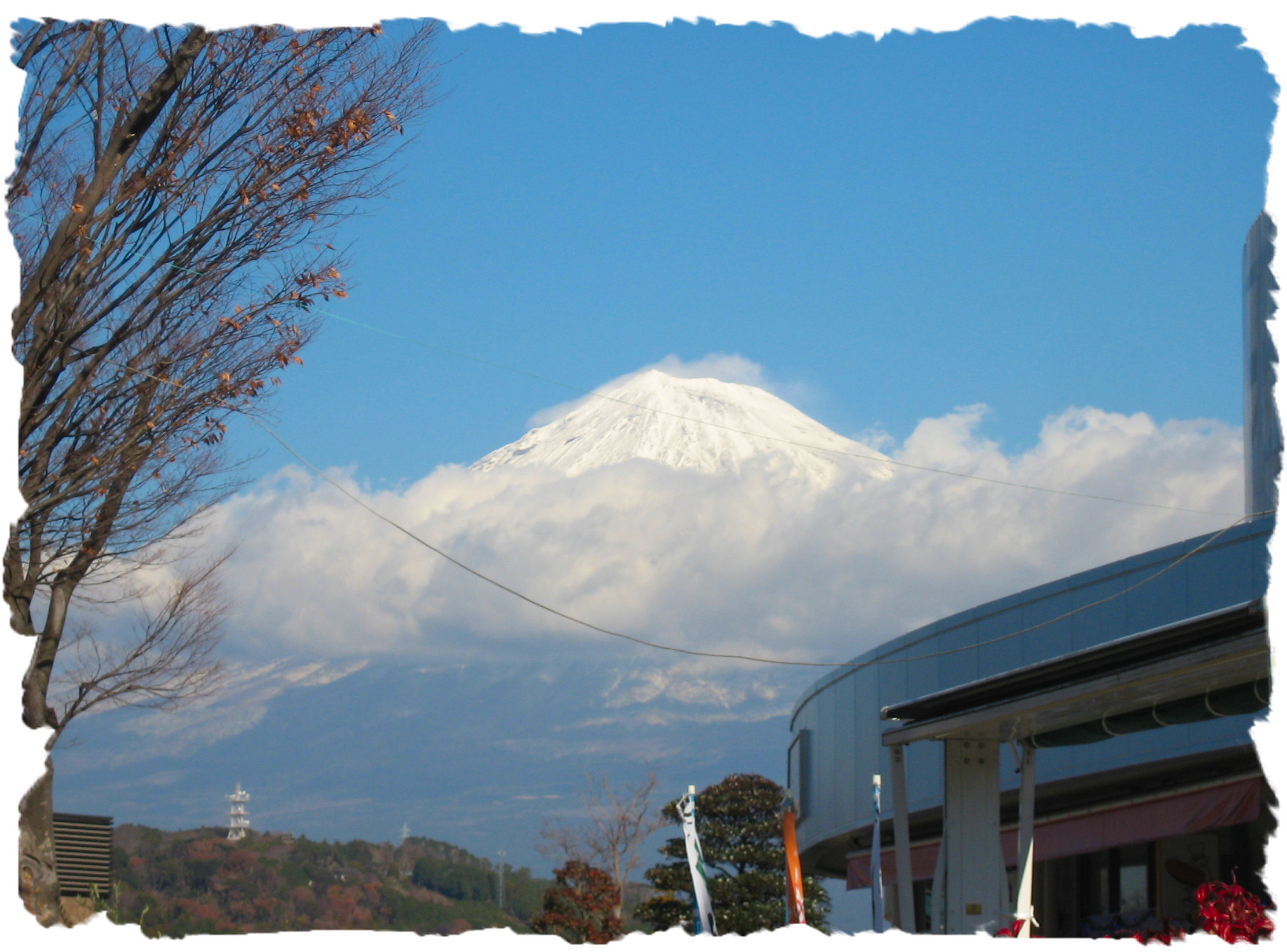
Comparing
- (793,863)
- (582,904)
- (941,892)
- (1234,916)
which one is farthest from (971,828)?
(582,904)

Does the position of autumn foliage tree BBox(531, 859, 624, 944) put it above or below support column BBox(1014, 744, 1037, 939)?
below

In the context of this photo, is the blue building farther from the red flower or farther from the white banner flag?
the white banner flag

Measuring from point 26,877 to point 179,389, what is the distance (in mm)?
3152

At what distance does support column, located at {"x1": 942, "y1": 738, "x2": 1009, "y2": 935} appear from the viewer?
902 centimetres

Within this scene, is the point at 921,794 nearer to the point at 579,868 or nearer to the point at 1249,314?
the point at 579,868

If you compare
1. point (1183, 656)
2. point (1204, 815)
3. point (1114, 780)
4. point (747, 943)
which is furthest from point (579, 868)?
point (747, 943)

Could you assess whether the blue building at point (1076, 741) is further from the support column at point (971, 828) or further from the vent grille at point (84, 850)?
the vent grille at point (84, 850)

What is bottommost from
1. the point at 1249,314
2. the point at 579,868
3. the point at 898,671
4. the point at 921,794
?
the point at 579,868

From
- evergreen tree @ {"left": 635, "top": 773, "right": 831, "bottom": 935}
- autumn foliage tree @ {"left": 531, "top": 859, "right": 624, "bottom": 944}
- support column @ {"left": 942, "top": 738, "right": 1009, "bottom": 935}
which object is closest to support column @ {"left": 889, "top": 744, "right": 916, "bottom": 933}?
support column @ {"left": 942, "top": 738, "right": 1009, "bottom": 935}

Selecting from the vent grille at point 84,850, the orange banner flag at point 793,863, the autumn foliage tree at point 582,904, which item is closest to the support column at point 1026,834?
the orange banner flag at point 793,863

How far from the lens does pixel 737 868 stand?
1109 inches

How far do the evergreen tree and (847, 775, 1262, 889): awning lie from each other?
6625mm

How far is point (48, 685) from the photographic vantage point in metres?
7.91

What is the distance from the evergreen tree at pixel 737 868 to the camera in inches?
1011
